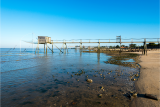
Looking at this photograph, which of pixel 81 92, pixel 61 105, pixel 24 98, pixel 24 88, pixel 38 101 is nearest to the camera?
pixel 61 105

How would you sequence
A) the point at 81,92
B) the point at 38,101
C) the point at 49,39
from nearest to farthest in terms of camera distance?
the point at 38,101 → the point at 81,92 → the point at 49,39

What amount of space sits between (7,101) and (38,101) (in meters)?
1.71

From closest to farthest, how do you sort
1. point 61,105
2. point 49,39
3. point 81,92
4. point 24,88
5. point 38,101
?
point 61,105
point 38,101
point 81,92
point 24,88
point 49,39

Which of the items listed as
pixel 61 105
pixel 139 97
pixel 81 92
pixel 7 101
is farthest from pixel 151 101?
pixel 7 101

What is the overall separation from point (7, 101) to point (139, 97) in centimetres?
730

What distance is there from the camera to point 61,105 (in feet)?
15.4

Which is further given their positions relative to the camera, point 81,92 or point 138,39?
point 138,39

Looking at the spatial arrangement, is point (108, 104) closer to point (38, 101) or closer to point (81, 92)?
point (81, 92)

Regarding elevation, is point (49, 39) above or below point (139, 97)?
above

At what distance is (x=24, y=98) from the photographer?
547 cm

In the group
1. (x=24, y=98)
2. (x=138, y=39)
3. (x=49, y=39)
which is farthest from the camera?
(x=49, y=39)

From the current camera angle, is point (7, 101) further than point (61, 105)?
Yes

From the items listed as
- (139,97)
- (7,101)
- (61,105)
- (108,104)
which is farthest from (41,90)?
(139,97)

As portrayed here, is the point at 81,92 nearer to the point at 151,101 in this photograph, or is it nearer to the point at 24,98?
the point at 24,98
